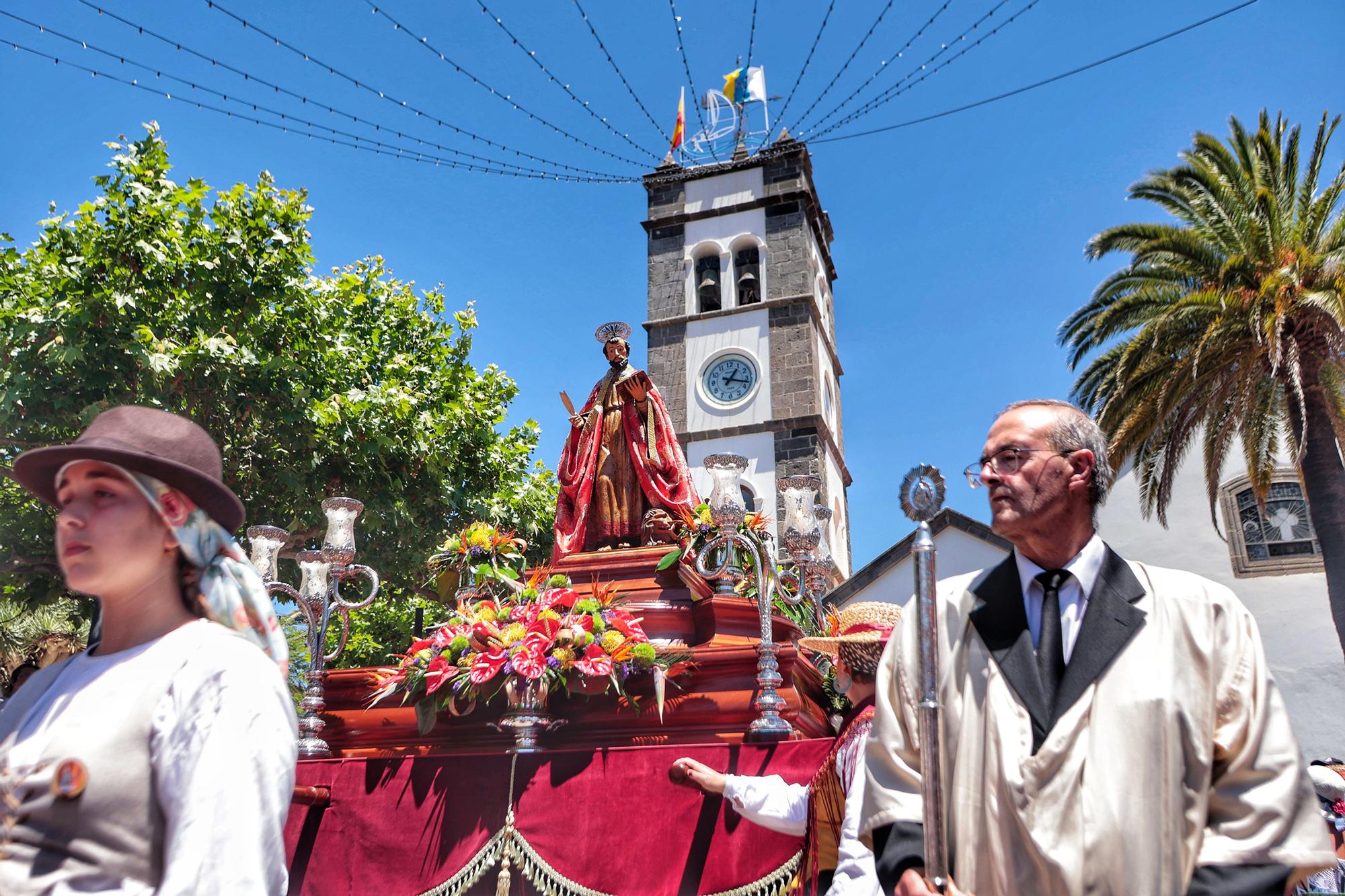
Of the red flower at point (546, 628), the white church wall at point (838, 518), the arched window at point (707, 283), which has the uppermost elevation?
the arched window at point (707, 283)

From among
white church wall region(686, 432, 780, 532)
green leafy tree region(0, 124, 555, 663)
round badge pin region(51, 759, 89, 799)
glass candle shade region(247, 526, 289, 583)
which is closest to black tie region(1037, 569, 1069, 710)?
round badge pin region(51, 759, 89, 799)

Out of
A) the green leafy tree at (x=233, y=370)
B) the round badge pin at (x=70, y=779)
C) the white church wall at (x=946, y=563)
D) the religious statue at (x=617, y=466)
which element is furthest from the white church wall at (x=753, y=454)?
the round badge pin at (x=70, y=779)

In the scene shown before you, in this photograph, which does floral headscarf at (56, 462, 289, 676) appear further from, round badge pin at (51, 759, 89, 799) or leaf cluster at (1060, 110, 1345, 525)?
leaf cluster at (1060, 110, 1345, 525)

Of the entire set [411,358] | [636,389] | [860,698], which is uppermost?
[411,358]

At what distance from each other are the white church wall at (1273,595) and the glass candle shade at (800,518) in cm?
1220

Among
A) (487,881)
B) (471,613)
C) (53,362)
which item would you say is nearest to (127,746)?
(487,881)

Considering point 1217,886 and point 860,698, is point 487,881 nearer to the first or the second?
point 860,698

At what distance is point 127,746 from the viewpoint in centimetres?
187

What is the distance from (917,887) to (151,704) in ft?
5.36

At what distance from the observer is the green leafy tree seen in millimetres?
14500

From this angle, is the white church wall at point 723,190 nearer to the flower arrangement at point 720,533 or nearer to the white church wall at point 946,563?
the white church wall at point 946,563

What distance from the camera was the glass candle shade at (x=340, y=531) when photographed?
636 cm

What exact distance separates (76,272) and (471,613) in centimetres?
1235

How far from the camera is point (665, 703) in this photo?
532cm
